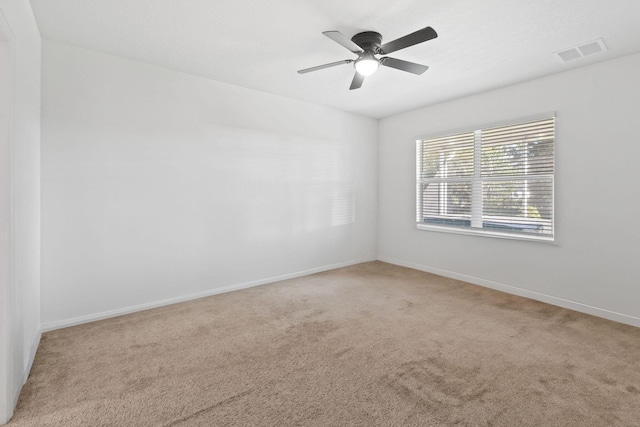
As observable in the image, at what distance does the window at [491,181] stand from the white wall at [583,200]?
5.6 inches

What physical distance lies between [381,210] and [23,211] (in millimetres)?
4659

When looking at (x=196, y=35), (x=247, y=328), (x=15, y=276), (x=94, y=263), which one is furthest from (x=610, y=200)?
(x=94, y=263)

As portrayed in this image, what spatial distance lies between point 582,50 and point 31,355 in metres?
5.27

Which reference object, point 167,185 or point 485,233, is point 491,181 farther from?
point 167,185

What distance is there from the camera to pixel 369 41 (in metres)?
2.60

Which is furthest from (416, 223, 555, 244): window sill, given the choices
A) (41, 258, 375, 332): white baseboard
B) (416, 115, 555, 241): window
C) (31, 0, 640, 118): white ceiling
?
(31, 0, 640, 118): white ceiling

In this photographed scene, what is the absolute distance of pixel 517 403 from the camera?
1.83 m

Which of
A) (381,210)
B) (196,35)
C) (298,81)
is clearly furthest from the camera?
(381,210)

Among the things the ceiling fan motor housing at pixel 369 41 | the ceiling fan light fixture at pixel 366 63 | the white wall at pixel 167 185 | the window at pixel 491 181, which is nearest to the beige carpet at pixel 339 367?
the white wall at pixel 167 185

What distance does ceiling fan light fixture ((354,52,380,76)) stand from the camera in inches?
104

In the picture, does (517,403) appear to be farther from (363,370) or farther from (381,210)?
(381,210)

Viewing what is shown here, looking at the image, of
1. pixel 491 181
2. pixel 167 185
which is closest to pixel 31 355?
pixel 167 185

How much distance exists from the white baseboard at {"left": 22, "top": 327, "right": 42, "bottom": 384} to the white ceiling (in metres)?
2.53

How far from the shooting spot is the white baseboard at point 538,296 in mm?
3016
